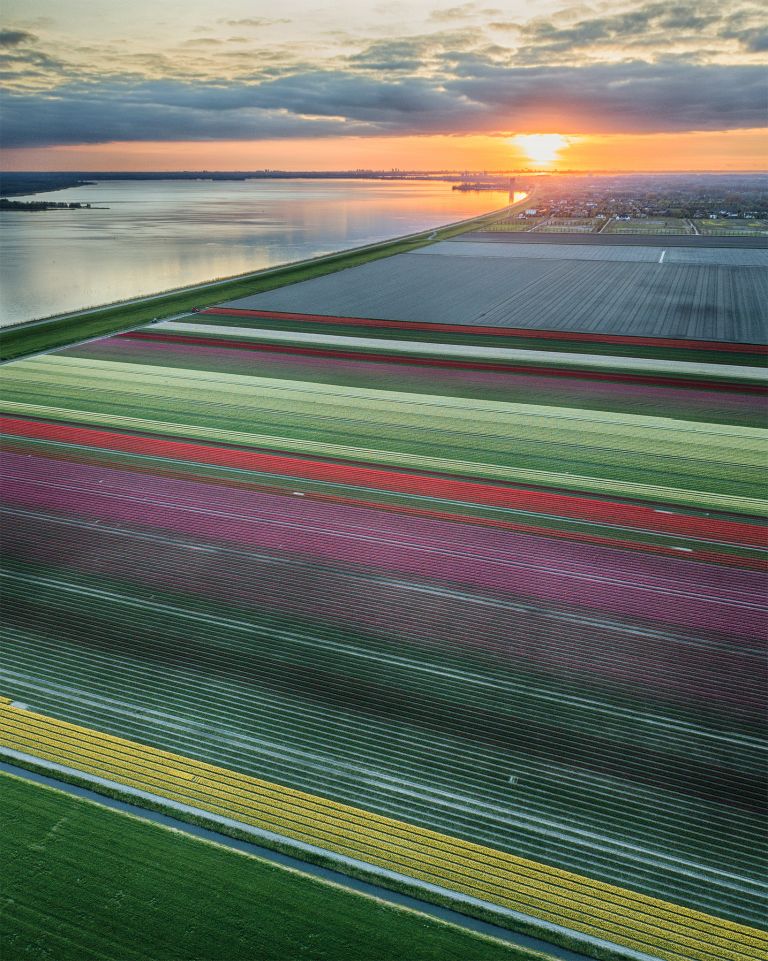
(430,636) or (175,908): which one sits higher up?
(430,636)

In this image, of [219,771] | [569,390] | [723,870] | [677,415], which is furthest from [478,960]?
[569,390]

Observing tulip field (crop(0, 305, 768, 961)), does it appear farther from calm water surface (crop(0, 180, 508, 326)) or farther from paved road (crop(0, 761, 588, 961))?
calm water surface (crop(0, 180, 508, 326))

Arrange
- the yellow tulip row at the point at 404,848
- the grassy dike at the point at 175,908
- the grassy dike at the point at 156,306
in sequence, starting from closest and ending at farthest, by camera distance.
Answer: the grassy dike at the point at 175,908
the yellow tulip row at the point at 404,848
the grassy dike at the point at 156,306

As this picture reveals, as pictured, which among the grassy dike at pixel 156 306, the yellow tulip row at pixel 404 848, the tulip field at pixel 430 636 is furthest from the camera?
the grassy dike at pixel 156 306

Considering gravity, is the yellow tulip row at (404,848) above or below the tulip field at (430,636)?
below

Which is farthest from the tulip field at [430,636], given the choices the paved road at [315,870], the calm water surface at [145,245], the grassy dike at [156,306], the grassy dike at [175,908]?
the calm water surface at [145,245]

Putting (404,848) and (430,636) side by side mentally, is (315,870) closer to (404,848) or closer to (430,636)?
(404,848)

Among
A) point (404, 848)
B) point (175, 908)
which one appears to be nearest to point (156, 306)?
point (175, 908)

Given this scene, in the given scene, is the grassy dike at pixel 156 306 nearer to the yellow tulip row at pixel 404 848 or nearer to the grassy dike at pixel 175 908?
the yellow tulip row at pixel 404 848
